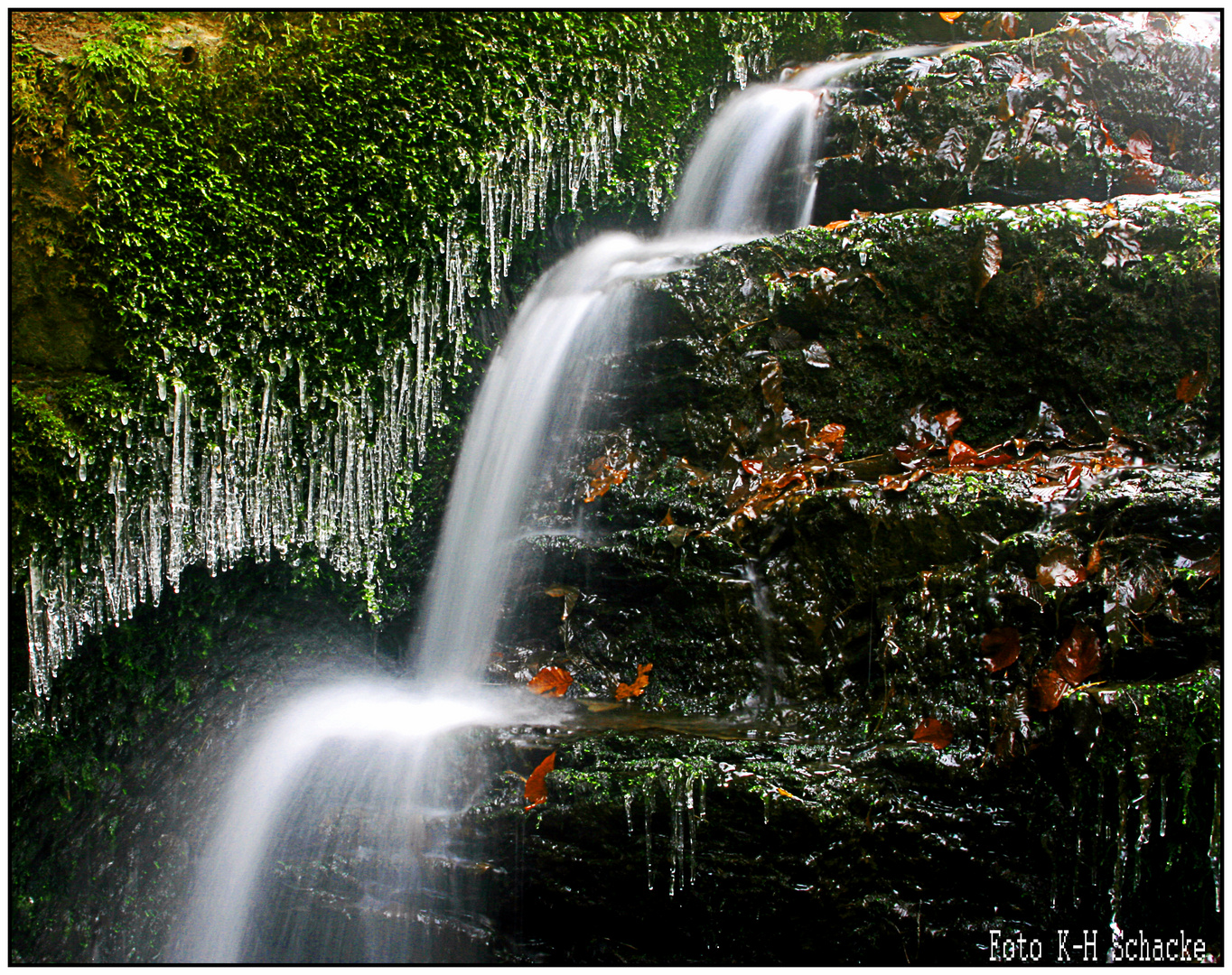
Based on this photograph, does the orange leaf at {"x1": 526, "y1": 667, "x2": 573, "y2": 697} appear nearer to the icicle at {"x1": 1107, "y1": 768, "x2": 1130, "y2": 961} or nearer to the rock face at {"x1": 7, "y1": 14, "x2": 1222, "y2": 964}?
the rock face at {"x1": 7, "y1": 14, "x2": 1222, "y2": 964}

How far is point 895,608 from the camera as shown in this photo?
2828 mm

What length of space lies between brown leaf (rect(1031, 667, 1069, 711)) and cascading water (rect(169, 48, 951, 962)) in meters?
2.09

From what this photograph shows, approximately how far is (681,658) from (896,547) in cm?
110

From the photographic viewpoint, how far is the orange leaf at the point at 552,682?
3510 millimetres

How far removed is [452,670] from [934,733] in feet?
7.88

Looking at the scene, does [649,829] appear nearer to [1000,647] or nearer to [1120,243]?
[1000,647]

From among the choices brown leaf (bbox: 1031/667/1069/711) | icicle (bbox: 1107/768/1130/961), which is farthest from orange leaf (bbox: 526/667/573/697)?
icicle (bbox: 1107/768/1130/961)

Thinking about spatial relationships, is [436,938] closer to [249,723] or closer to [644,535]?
[249,723]

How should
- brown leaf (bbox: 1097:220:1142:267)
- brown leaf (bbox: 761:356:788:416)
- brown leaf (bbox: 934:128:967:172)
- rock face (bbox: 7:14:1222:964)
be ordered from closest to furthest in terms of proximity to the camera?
rock face (bbox: 7:14:1222:964), brown leaf (bbox: 1097:220:1142:267), brown leaf (bbox: 761:356:788:416), brown leaf (bbox: 934:128:967:172)

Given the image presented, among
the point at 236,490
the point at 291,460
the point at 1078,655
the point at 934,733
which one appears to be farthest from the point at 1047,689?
the point at 236,490

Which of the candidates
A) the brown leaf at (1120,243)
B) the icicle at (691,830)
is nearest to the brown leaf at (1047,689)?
the icicle at (691,830)

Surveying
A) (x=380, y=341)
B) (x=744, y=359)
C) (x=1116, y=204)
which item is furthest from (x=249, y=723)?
(x=1116, y=204)

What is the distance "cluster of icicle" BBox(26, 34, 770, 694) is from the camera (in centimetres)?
322

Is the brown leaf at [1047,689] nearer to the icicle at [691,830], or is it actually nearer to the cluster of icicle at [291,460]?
the icicle at [691,830]
